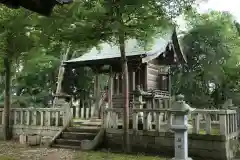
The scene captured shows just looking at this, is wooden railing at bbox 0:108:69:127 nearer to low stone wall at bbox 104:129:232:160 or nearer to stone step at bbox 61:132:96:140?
stone step at bbox 61:132:96:140

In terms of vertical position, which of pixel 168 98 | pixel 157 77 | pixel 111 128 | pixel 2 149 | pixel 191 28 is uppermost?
pixel 191 28

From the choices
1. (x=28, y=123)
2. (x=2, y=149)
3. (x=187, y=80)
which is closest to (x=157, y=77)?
(x=187, y=80)

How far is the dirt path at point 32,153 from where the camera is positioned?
1005cm

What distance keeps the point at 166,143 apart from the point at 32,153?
508cm

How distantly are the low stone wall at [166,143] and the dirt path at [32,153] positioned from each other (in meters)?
1.87

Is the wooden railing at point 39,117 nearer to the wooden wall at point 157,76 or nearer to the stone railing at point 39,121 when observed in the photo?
the stone railing at point 39,121

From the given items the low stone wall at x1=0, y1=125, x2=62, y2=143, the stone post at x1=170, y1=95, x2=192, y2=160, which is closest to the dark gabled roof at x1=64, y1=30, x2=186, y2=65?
the low stone wall at x1=0, y1=125, x2=62, y2=143

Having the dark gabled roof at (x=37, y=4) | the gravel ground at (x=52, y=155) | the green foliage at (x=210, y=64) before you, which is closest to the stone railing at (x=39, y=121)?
the gravel ground at (x=52, y=155)

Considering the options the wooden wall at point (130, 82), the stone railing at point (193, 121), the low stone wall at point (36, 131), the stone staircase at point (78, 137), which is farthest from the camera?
the wooden wall at point (130, 82)

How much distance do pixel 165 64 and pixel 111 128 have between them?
7658mm

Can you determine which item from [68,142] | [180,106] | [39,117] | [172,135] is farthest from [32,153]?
[180,106]

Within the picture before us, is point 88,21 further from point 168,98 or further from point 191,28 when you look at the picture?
point 191,28

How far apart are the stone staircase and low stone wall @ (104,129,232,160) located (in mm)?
723

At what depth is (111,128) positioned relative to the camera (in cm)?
1217
